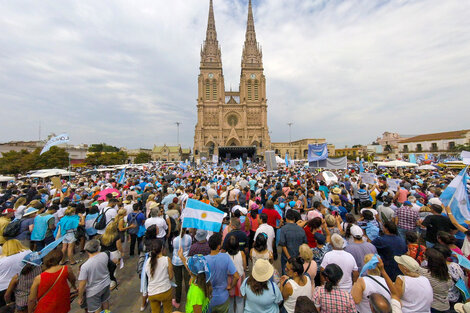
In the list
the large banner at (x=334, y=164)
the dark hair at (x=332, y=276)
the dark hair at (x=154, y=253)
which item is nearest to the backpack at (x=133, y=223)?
A: the dark hair at (x=154, y=253)

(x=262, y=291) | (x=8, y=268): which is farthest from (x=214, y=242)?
(x=8, y=268)

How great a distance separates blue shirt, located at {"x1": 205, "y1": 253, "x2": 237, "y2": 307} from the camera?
245 cm

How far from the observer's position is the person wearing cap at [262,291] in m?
2.06

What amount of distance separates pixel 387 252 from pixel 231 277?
8.39 feet

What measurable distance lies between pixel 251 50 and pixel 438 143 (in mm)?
49106

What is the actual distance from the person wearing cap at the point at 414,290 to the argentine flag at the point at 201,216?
256 cm

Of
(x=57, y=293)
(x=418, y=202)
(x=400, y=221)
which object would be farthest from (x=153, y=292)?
(x=418, y=202)

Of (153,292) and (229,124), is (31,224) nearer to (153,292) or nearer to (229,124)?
(153,292)

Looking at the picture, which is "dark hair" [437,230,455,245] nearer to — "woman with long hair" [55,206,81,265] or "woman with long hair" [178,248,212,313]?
"woman with long hair" [178,248,212,313]

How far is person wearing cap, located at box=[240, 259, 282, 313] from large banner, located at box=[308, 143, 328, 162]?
35.5 ft

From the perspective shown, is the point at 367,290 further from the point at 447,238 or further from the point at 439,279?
the point at 447,238

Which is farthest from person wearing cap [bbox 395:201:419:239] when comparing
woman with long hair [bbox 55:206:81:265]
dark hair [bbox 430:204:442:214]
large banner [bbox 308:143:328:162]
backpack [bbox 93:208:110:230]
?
large banner [bbox 308:143:328:162]

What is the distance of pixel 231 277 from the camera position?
2559mm

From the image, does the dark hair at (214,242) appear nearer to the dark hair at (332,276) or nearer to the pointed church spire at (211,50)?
the dark hair at (332,276)
